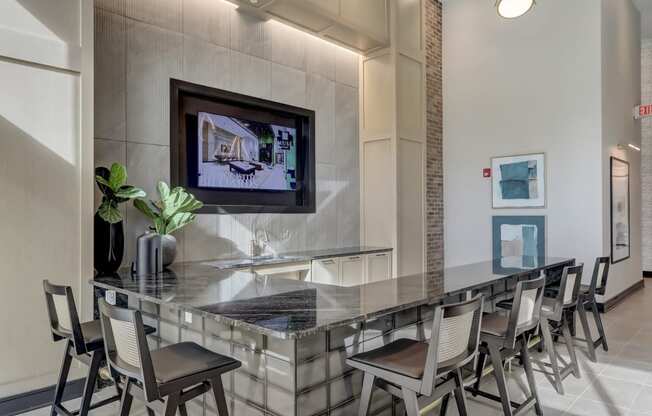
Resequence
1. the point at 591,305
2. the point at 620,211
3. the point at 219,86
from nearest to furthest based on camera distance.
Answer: the point at 591,305, the point at 219,86, the point at 620,211

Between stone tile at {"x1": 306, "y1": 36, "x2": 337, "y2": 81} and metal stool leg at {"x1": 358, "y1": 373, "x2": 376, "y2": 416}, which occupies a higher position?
stone tile at {"x1": 306, "y1": 36, "x2": 337, "y2": 81}

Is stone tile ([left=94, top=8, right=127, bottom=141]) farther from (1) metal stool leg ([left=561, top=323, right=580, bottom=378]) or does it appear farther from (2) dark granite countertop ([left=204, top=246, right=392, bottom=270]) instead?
(1) metal stool leg ([left=561, top=323, right=580, bottom=378])

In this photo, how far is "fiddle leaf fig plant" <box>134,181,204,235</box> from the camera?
3383mm

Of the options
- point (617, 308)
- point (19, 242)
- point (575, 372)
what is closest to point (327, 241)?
point (575, 372)

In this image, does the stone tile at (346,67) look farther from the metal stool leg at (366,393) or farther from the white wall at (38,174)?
the metal stool leg at (366,393)

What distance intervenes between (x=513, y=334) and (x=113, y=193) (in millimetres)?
2885

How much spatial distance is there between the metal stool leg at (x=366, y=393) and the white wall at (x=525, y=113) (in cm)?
461

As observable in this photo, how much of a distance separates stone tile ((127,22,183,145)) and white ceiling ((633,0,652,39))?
22.9ft

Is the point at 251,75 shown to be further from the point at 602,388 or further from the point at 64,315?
the point at 602,388

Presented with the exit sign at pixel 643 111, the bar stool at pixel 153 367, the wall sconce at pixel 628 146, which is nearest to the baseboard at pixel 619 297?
the wall sconce at pixel 628 146

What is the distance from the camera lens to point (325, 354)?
6.23 feet

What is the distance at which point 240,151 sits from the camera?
14.7ft

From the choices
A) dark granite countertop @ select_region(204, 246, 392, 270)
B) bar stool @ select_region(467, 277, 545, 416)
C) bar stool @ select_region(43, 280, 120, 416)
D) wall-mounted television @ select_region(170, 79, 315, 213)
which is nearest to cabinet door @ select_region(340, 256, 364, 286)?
dark granite countertop @ select_region(204, 246, 392, 270)

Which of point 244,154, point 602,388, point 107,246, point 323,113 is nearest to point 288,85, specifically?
point 323,113
